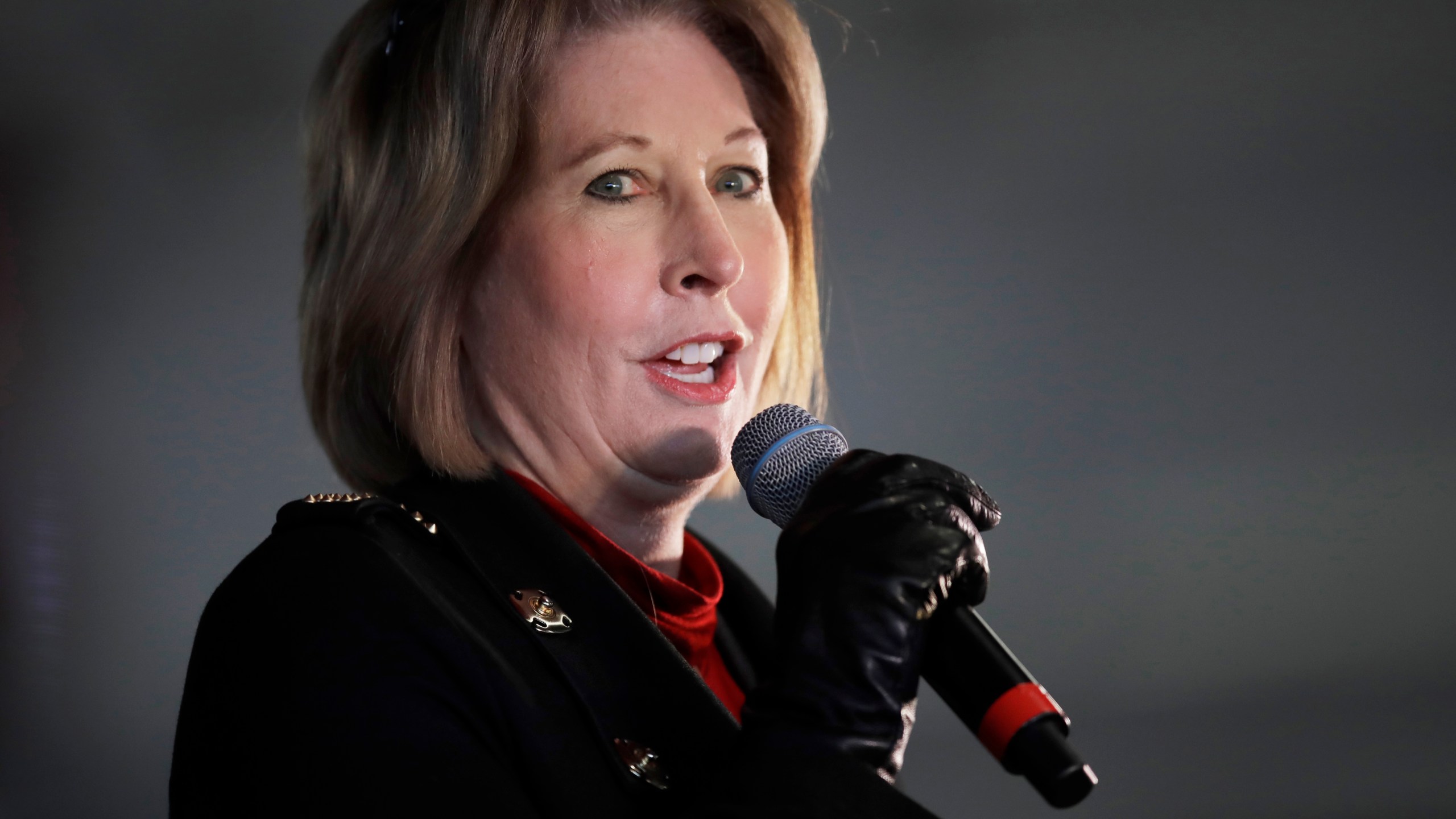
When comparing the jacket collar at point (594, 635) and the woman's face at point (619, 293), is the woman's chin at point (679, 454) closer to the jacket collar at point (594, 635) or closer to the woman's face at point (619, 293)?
the woman's face at point (619, 293)

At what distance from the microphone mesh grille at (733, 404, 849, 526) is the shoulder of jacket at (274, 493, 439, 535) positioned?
13.1 inches

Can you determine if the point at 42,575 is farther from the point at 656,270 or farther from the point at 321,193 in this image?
the point at 656,270

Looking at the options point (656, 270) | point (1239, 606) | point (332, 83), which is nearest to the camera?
point (656, 270)

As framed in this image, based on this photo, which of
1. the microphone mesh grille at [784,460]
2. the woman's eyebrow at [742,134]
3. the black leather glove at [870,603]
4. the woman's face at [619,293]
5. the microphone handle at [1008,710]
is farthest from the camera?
the woman's eyebrow at [742,134]

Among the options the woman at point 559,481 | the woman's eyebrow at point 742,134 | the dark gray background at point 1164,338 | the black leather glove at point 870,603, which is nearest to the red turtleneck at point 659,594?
the woman at point 559,481

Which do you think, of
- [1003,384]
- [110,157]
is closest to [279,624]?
[110,157]

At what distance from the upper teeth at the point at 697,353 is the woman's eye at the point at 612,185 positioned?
18 centimetres

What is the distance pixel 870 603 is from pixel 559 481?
54cm

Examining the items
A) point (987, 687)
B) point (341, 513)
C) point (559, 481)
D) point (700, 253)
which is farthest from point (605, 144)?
point (987, 687)

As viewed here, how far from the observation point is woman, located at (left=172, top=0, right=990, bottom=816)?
875 millimetres

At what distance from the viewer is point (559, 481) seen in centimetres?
131

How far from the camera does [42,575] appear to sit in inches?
90.6

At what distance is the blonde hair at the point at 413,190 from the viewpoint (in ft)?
4.14

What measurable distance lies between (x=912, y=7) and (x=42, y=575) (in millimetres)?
2401
